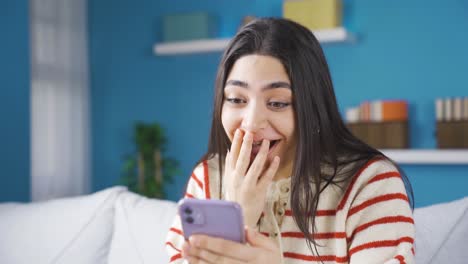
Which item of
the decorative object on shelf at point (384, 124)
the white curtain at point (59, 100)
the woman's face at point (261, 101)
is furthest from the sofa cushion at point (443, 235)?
the white curtain at point (59, 100)

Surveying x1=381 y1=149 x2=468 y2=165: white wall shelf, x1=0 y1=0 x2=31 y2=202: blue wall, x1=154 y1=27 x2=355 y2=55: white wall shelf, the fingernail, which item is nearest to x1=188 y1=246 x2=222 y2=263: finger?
the fingernail

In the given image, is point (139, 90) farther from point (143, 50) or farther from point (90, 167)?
point (90, 167)

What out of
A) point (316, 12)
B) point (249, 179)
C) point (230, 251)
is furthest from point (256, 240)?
point (316, 12)

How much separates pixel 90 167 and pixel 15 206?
8.81ft

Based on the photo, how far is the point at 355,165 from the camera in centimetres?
128

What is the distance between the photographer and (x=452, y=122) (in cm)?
348

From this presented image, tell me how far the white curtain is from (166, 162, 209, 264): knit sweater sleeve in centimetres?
304

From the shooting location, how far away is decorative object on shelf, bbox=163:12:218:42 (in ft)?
14.1

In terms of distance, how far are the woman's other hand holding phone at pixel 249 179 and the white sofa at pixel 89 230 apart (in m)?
0.71

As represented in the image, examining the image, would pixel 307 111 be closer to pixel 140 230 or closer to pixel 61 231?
pixel 140 230

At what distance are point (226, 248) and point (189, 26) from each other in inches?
139

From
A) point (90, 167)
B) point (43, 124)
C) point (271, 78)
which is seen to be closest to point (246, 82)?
point (271, 78)

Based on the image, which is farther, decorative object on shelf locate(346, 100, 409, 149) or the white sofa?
decorative object on shelf locate(346, 100, 409, 149)

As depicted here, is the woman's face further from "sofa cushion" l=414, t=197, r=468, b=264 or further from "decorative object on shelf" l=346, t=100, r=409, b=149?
"decorative object on shelf" l=346, t=100, r=409, b=149
